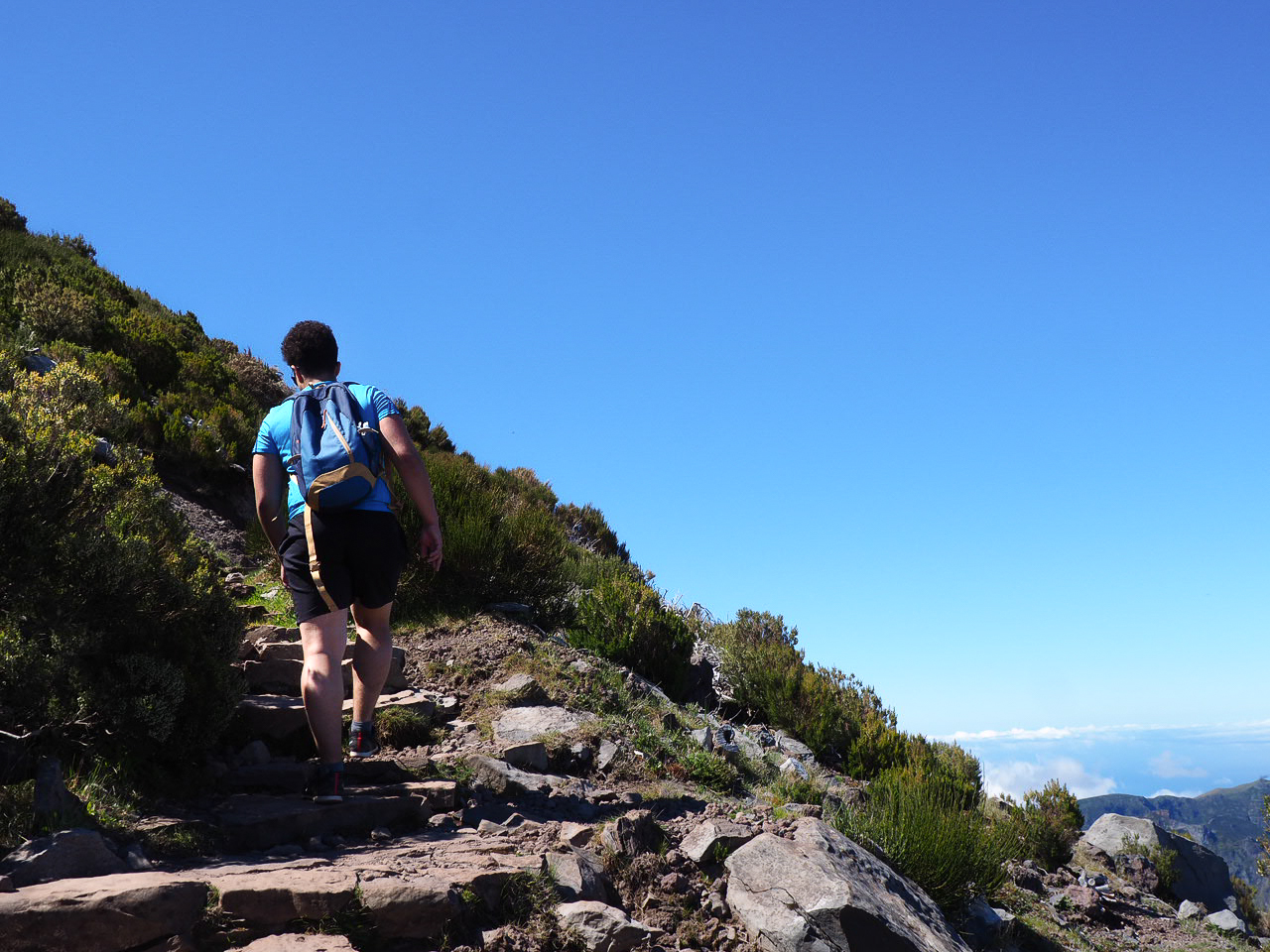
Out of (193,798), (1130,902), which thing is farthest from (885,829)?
(1130,902)

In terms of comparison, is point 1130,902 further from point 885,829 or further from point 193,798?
point 193,798

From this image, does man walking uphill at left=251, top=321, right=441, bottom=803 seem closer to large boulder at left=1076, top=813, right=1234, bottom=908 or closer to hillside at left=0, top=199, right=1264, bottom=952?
hillside at left=0, top=199, right=1264, bottom=952

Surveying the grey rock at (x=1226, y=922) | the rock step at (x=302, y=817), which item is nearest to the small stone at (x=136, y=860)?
the rock step at (x=302, y=817)

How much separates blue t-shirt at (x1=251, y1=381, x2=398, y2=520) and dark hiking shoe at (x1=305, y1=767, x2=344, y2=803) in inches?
46.7

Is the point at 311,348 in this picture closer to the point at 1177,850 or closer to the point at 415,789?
the point at 415,789

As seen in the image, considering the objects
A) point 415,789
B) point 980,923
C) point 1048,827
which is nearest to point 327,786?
point 415,789

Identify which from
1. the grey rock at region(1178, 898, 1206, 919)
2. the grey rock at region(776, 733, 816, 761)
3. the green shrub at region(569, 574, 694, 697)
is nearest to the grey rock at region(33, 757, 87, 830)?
the green shrub at region(569, 574, 694, 697)

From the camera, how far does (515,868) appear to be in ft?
11.5

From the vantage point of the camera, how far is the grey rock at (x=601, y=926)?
10.8ft

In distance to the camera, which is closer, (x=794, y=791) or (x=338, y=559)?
(x=338, y=559)

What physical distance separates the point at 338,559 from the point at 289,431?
2.32ft

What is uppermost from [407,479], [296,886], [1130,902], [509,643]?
[407,479]

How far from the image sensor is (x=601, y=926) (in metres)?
3.33

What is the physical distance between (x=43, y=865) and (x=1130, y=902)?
29.5 feet
